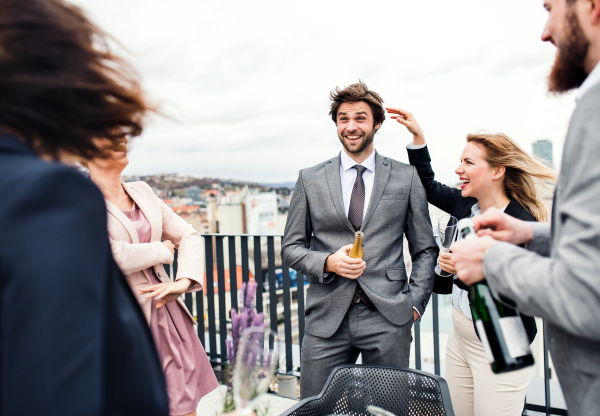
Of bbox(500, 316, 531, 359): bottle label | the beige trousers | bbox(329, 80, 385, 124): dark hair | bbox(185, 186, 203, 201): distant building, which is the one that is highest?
bbox(185, 186, 203, 201): distant building

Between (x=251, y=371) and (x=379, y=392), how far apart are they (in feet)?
3.32

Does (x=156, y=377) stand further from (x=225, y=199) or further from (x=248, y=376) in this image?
(x=225, y=199)

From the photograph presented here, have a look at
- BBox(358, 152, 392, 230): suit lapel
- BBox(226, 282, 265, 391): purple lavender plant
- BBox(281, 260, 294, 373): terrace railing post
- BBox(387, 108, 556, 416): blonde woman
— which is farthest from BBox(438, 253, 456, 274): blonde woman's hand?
BBox(281, 260, 294, 373): terrace railing post

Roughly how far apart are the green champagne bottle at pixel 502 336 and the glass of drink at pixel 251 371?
0.55m

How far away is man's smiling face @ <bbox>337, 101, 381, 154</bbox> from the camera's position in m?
2.26

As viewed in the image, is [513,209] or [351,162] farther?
[351,162]

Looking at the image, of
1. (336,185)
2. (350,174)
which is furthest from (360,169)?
(336,185)

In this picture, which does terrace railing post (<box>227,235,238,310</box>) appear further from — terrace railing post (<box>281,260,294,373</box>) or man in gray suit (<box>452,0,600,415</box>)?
man in gray suit (<box>452,0,600,415</box>)

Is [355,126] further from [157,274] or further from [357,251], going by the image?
[157,274]

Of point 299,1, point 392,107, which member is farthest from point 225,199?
point 392,107

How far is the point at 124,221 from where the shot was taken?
179 cm

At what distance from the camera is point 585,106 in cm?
80

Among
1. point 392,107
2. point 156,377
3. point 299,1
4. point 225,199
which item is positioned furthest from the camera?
point 225,199

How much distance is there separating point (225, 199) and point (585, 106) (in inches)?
1910
